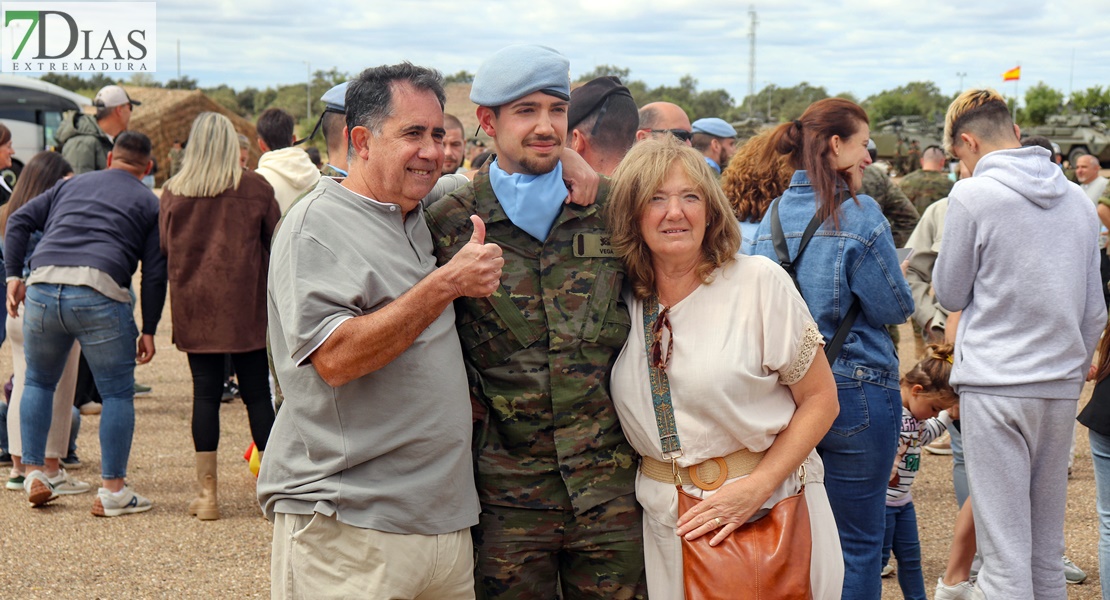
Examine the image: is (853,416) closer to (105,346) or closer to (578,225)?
(578,225)

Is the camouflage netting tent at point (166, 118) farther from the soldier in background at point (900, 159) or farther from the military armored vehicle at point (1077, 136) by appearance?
the military armored vehicle at point (1077, 136)

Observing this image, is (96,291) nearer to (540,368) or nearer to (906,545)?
(540,368)

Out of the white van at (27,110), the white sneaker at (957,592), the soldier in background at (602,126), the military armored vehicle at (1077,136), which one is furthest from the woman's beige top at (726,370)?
the military armored vehicle at (1077,136)

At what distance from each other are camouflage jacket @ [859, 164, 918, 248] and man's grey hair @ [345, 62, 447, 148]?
14.7 feet

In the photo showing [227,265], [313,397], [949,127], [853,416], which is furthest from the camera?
[227,265]

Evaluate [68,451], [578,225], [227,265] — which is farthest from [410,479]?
[68,451]

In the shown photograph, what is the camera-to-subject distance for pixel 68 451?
6.76 meters

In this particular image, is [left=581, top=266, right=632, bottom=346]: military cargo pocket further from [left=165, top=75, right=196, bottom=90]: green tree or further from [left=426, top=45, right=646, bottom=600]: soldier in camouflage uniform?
[left=165, top=75, right=196, bottom=90]: green tree

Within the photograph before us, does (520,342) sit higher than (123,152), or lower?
lower

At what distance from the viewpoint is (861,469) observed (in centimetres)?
344

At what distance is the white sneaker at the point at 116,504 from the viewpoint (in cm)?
582

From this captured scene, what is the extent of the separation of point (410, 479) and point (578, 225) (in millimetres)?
828

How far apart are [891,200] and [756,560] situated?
4.85 meters

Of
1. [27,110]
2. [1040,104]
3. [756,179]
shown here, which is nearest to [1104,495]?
[756,179]
